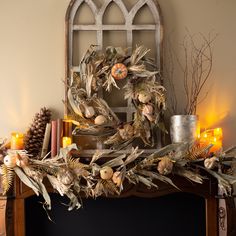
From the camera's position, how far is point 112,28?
9.53ft

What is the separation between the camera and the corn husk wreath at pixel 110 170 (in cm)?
253

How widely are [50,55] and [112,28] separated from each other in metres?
0.50

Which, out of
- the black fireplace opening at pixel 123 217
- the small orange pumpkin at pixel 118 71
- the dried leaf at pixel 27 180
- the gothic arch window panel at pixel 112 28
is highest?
the gothic arch window panel at pixel 112 28

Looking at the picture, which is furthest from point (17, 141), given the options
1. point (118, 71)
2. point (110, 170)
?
point (118, 71)

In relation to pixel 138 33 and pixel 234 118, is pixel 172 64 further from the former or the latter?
pixel 234 118

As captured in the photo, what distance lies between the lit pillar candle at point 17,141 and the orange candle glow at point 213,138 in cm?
124

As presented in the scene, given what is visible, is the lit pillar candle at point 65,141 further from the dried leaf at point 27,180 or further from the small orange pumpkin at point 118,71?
the small orange pumpkin at point 118,71

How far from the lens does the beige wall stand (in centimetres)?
292

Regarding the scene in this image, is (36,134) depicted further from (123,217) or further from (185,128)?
(185,128)

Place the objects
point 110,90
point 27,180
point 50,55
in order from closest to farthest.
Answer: point 27,180, point 110,90, point 50,55

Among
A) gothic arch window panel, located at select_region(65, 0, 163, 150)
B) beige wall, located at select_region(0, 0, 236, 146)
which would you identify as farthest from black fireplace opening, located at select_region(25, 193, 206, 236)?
gothic arch window panel, located at select_region(65, 0, 163, 150)

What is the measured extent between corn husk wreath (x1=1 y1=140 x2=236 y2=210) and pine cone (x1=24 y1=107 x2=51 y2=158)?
6.9 inches

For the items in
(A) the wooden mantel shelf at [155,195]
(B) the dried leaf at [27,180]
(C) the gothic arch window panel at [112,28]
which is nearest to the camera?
(B) the dried leaf at [27,180]

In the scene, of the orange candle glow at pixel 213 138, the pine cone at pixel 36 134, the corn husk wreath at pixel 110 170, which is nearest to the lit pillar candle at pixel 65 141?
the corn husk wreath at pixel 110 170
